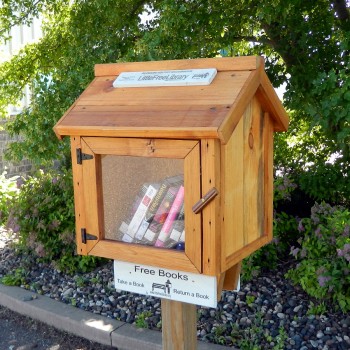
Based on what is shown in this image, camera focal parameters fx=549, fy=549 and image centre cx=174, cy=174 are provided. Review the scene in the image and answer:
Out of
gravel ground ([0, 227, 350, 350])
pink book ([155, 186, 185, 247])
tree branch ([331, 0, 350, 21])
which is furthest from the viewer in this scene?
tree branch ([331, 0, 350, 21])

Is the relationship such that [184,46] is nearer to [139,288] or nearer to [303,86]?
[303,86]

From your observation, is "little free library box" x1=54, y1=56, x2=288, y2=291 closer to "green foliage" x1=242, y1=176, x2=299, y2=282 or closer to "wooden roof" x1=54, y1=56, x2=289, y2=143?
"wooden roof" x1=54, y1=56, x2=289, y2=143

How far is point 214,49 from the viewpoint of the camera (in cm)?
421

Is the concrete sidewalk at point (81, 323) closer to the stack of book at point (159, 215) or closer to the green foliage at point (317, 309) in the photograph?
the green foliage at point (317, 309)

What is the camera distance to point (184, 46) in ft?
12.3

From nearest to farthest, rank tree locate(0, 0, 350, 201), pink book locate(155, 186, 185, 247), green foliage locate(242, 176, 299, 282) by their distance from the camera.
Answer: pink book locate(155, 186, 185, 247)
tree locate(0, 0, 350, 201)
green foliage locate(242, 176, 299, 282)

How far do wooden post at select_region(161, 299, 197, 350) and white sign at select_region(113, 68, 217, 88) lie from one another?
916mm

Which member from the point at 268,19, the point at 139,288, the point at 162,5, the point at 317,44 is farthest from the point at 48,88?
the point at 139,288

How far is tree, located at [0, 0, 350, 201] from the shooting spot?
3617mm

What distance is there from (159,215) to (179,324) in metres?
0.55

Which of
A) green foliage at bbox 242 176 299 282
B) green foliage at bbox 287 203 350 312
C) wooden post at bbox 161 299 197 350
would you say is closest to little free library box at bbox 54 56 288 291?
wooden post at bbox 161 299 197 350

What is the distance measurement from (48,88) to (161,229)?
7.95 ft

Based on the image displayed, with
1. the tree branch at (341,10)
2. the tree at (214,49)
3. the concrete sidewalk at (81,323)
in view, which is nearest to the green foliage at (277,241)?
the tree at (214,49)

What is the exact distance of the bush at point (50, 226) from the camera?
4801 mm
